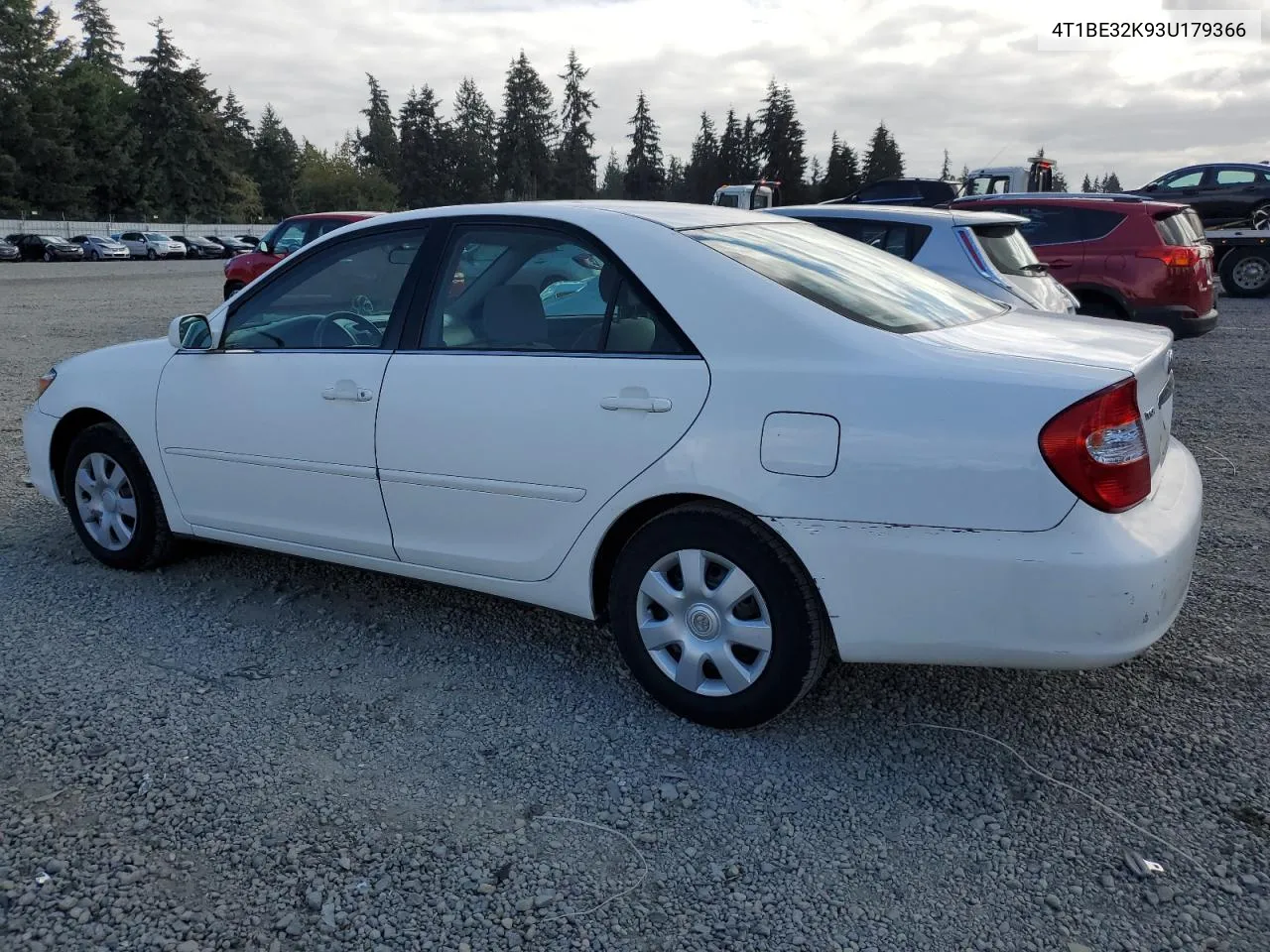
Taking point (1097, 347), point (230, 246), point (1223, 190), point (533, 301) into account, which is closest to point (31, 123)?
point (230, 246)

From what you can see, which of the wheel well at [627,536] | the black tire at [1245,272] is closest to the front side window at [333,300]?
the wheel well at [627,536]

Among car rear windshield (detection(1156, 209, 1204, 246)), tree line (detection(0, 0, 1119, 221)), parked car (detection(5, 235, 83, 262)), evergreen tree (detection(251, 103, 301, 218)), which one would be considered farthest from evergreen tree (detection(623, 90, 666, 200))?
car rear windshield (detection(1156, 209, 1204, 246))

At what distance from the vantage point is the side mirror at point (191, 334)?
4.21m

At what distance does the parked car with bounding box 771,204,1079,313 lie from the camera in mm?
7840

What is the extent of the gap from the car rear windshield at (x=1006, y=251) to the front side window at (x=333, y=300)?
547 cm

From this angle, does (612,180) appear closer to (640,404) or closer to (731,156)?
(731,156)

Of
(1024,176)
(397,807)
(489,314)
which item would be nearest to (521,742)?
(397,807)

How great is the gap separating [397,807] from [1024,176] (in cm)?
2268

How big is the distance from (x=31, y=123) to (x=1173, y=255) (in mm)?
74815

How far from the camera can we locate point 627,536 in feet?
11.0

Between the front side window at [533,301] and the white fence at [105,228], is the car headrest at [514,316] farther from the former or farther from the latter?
the white fence at [105,228]

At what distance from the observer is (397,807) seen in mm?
2838

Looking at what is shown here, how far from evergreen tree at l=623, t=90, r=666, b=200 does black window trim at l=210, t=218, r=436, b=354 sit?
9697cm

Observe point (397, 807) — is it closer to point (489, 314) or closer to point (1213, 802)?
point (489, 314)
